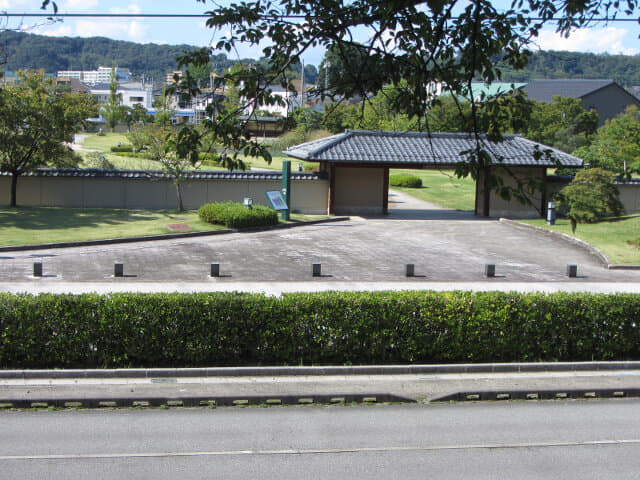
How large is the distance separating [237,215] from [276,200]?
11.0ft

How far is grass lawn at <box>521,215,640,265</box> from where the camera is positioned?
80.7 ft

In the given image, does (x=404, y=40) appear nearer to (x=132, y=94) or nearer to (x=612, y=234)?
(x=612, y=234)

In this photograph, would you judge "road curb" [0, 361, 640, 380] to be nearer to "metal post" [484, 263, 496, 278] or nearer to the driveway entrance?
"metal post" [484, 263, 496, 278]

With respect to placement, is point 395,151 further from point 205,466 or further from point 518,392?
point 205,466

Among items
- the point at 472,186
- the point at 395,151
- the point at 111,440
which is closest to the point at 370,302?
the point at 111,440

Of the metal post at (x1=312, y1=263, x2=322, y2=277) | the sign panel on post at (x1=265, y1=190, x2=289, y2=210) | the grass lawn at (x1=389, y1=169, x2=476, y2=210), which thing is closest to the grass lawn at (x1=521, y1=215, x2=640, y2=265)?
the grass lawn at (x1=389, y1=169, x2=476, y2=210)

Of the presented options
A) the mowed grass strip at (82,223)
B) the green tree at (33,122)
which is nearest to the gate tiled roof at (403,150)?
the mowed grass strip at (82,223)

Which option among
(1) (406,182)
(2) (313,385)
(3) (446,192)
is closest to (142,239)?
(2) (313,385)

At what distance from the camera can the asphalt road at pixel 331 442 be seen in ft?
26.1

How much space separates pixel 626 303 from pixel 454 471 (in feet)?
20.8

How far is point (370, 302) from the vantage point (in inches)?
477

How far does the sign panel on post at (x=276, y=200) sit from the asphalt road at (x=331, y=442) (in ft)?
69.2

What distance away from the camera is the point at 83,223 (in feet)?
93.1

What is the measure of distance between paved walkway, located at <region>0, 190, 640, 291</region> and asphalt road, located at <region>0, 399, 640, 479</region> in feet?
29.6
